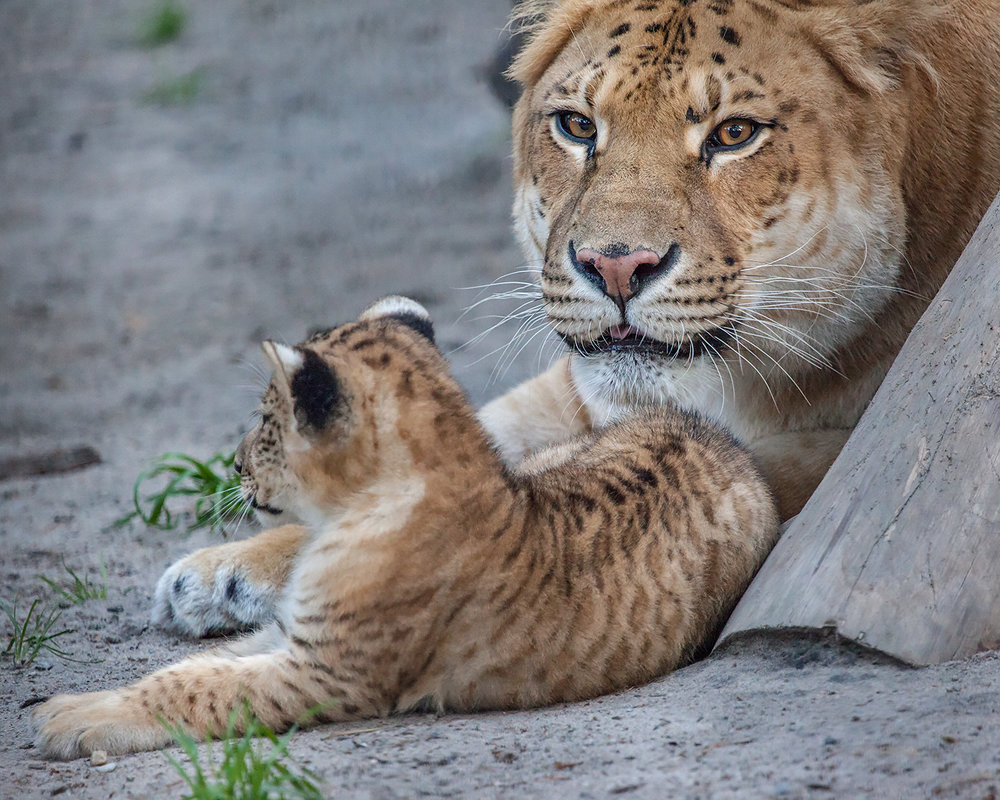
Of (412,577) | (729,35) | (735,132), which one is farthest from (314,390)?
(729,35)

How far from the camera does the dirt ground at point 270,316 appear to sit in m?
2.66

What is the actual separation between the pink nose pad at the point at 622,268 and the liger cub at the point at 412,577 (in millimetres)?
623

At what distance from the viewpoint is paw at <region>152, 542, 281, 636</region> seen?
4246 millimetres

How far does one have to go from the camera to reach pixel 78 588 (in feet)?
14.6

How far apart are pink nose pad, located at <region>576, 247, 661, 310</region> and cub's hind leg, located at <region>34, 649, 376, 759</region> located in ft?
4.52

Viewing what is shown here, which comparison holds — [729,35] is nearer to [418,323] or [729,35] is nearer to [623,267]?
[623,267]

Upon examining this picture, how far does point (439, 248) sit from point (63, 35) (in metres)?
7.77

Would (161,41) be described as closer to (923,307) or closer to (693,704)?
(923,307)

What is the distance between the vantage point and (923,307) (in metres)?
4.05

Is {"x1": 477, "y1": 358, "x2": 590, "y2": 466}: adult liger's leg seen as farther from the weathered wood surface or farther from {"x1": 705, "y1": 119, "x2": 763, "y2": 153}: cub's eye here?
the weathered wood surface

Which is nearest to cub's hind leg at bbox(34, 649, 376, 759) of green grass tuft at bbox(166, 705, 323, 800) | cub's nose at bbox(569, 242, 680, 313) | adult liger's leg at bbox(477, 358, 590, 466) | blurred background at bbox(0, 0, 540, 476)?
green grass tuft at bbox(166, 705, 323, 800)

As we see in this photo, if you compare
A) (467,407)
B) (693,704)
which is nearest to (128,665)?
(467,407)

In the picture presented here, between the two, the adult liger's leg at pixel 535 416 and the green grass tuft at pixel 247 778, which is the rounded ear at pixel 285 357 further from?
the adult liger's leg at pixel 535 416

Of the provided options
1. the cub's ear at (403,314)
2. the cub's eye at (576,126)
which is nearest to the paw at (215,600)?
the cub's ear at (403,314)
